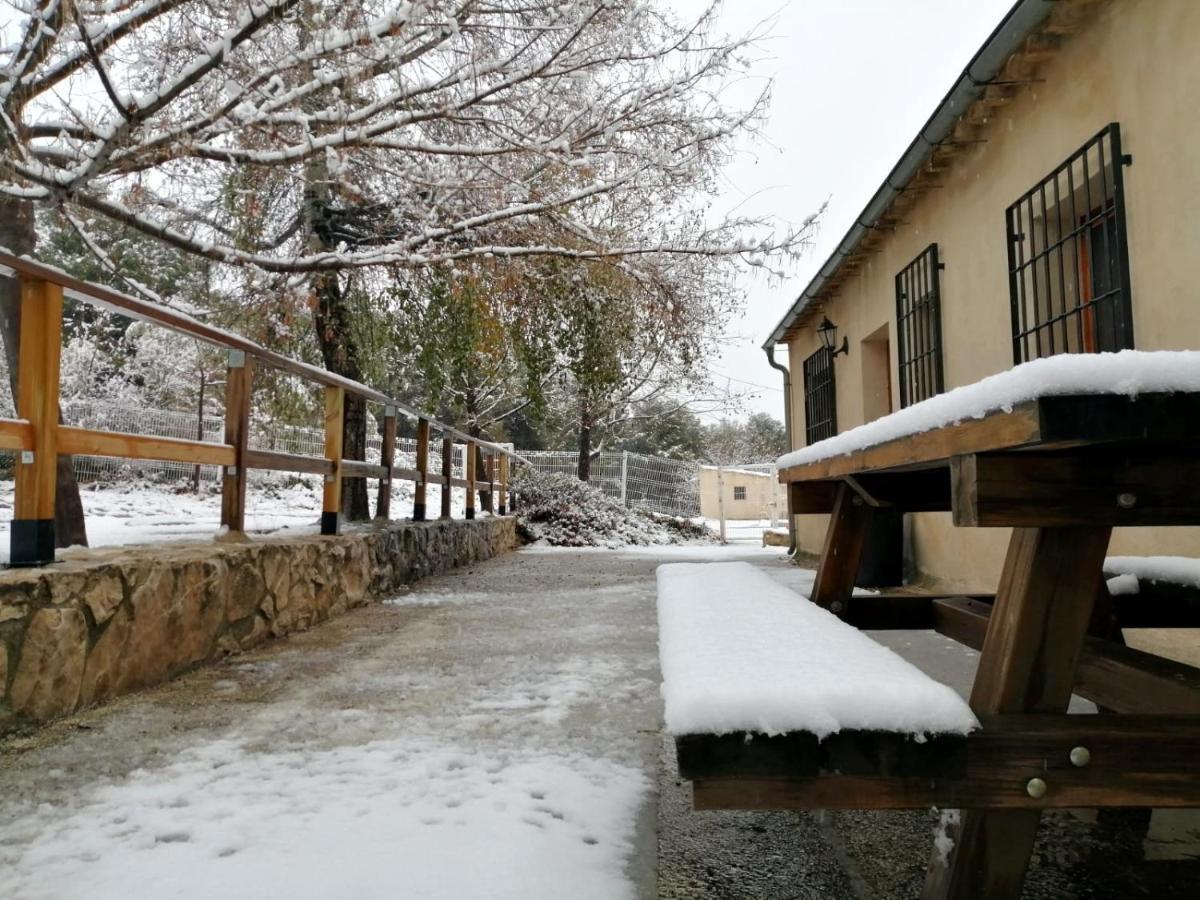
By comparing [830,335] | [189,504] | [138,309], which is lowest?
[189,504]

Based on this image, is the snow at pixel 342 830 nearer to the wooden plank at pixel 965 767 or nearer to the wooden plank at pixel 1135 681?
the wooden plank at pixel 965 767

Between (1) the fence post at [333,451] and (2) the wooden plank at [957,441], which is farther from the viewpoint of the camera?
(1) the fence post at [333,451]

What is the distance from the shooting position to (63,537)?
454cm

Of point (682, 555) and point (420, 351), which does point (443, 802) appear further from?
point (682, 555)

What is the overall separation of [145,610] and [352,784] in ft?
3.97

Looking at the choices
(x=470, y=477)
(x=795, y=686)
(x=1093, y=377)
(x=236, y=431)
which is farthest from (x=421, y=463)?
(x=1093, y=377)

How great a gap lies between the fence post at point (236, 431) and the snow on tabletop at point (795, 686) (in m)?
2.48

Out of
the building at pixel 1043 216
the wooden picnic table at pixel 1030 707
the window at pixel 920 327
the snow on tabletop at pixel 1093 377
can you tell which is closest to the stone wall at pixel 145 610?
the wooden picnic table at pixel 1030 707

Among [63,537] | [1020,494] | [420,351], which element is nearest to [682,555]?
[420,351]

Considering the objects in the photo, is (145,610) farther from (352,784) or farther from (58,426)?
(352,784)

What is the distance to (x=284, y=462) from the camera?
3.65 metres

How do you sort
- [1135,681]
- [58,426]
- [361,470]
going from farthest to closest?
[361,470], [58,426], [1135,681]

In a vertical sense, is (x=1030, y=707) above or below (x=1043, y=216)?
below

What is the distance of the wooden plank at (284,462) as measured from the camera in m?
3.40
